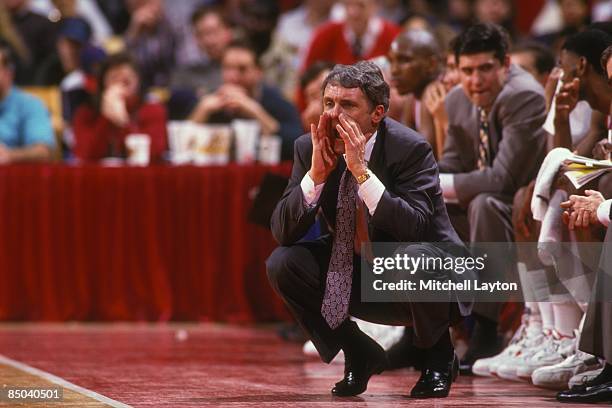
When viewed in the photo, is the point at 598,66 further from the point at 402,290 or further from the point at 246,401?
the point at 246,401

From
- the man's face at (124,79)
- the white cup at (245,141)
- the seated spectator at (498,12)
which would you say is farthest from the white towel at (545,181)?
the seated spectator at (498,12)

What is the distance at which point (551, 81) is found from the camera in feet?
17.1

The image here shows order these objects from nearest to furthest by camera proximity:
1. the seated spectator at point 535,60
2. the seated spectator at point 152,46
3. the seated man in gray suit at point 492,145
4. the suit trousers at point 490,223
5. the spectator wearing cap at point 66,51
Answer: the suit trousers at point 490,223, the seated man in gray suit at point 492,145, the seated spectator at point 535,60, the spectator wearing cap at point 66,51, the seated spectator at point 152,46

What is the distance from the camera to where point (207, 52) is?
31.4ft

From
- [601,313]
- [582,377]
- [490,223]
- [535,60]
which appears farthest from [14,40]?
[601,313]

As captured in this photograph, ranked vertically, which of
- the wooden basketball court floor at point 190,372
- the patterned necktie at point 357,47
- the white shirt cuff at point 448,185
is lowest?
the wooden basketball court floor at point 190,372

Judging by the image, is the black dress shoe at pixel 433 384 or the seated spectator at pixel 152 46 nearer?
the black dress shoe at pixel 433 384

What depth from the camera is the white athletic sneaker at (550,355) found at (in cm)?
491

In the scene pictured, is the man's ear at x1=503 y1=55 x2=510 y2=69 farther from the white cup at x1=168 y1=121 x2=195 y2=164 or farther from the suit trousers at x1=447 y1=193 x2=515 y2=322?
the white cup at x1=168 y1=121 x2=195 y2=164

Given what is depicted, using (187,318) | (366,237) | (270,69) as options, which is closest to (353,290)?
(366,237)

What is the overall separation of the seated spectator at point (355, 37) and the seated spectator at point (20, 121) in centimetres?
182

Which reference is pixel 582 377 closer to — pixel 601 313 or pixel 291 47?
pixel 601 313

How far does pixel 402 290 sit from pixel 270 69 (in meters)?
5.97

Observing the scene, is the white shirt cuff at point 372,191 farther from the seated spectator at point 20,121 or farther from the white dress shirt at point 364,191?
the seated spectator at point 20,121
